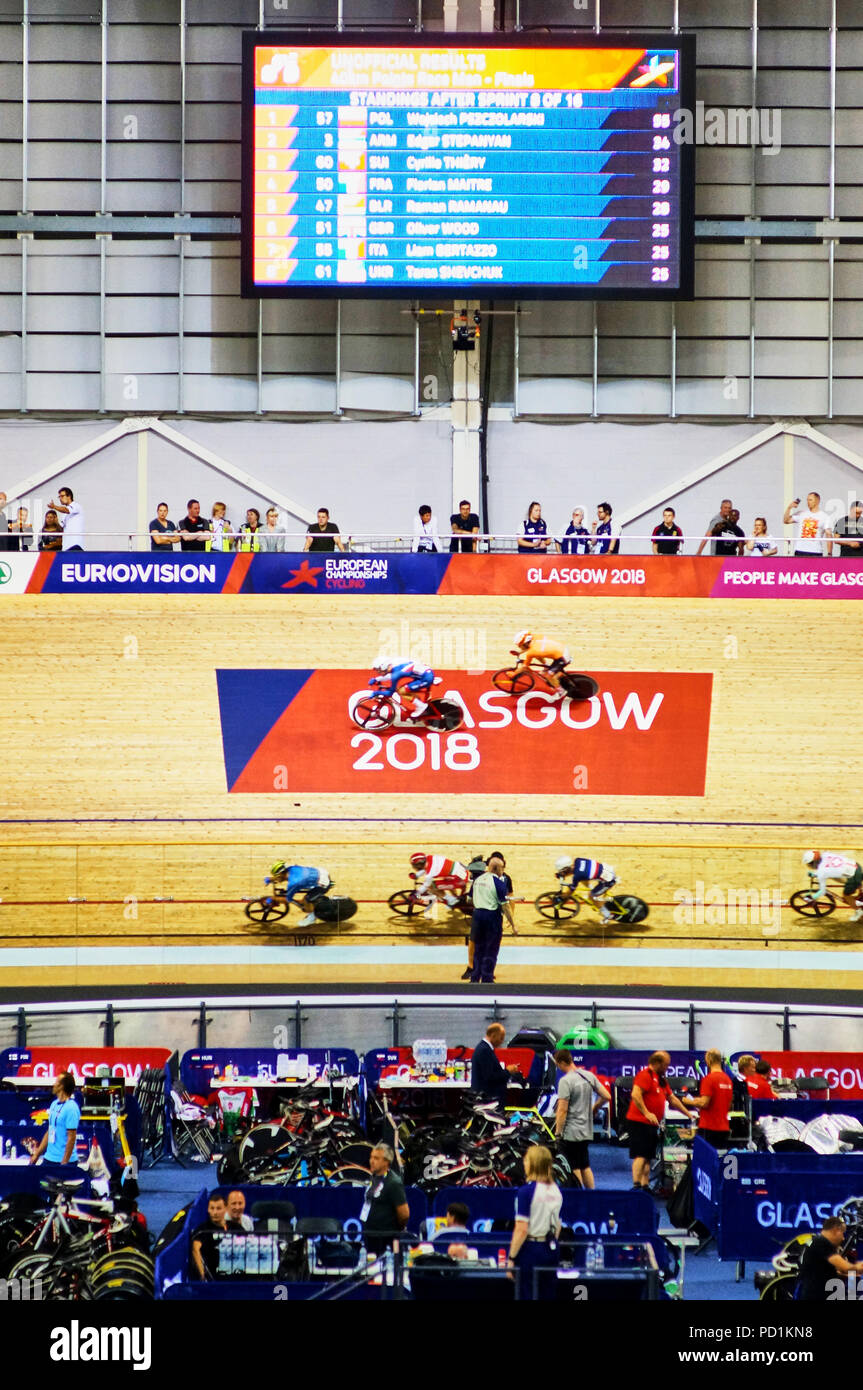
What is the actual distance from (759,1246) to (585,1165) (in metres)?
1.66

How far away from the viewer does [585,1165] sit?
11.9 metres

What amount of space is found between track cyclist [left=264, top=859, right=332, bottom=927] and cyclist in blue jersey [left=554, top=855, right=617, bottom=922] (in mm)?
2951

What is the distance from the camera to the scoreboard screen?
2550cm

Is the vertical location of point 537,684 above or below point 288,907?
above

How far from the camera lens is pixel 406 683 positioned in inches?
902

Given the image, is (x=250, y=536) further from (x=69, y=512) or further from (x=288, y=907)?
(x=288, y=907)

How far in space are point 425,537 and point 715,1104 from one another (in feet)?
46.8

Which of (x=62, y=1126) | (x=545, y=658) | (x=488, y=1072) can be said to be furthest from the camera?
(x=545, y=658)

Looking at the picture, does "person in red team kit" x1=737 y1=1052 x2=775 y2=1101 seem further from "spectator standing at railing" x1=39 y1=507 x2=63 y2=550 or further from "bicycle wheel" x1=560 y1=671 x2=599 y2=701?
"spectator standing at railing" x1=39 y1=507 x2=63 y2=550

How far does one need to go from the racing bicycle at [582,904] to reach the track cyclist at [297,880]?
107 inches

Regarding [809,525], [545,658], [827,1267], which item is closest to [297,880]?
[545,658]

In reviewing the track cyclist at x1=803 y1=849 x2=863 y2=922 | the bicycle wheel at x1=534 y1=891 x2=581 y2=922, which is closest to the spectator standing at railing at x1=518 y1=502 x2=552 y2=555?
the bicycle wheel at x1=534 y1=891 x2=581 y2=922

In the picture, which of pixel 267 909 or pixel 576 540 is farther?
pixel 576 540
